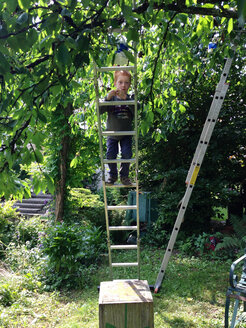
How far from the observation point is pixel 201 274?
191 inches

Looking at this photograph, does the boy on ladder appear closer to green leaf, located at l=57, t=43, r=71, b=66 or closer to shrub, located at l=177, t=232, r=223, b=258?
green leaf, located at l=57, t=43, r=71, b=66

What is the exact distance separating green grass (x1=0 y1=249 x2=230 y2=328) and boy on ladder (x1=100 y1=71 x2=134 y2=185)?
60.7 inches

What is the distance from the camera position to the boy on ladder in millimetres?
3264

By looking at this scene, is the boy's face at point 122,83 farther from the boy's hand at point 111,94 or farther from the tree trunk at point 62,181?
the tree trunk at point 62,181

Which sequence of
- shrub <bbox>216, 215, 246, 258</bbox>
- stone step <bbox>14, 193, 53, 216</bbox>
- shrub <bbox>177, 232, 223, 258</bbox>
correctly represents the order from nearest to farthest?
shrub <bbox>216, 215, 246, 258</bbox> → shrub <bbox>177, 232, 223, 258</bbox> → stone step <bbox>14, 193, 53, 216</bbox>

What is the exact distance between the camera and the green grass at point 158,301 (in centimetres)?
366

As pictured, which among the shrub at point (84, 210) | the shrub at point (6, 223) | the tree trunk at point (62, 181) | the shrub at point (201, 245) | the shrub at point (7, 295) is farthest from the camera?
the shrub at point (84, 210)

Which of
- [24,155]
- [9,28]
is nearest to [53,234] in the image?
[24,155]

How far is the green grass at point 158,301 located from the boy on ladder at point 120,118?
5.06 ft

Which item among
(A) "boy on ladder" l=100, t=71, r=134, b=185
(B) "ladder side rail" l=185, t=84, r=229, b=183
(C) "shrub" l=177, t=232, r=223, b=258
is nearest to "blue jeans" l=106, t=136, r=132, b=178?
(A) "boy on ladder" l=100, t=71, r=134, b=185

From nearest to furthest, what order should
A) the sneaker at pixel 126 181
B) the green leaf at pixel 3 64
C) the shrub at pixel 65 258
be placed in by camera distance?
the green leaf at pixel 3 64 → the sneaker at pixel 126 181 → the shrub at pixel 65 258

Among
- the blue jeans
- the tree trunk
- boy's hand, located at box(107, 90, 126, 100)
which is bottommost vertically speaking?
the tree trunk

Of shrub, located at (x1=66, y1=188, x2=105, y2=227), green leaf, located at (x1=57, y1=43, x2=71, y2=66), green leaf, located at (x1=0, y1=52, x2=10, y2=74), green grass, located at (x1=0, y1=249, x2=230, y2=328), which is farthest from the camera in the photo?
shrub, located at (x1=66, y1=188, x2=105, y2=227)

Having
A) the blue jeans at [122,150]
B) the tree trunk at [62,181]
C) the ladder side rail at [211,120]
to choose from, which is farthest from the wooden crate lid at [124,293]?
the tree trunk at [62,181]
